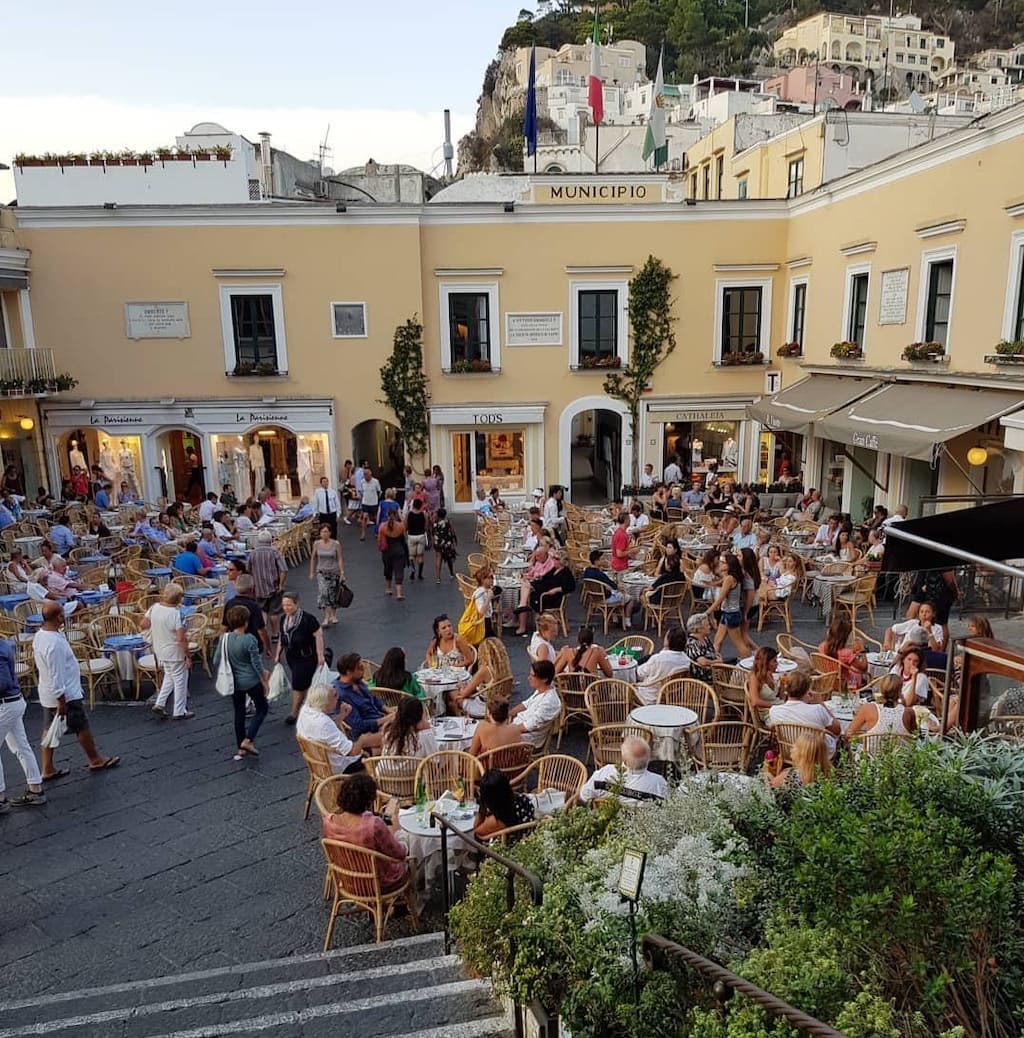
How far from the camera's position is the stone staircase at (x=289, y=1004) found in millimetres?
4434

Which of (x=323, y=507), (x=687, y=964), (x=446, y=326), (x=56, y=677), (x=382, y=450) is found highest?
(x=446, y=326)

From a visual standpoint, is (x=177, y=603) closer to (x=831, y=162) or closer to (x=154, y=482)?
(x=154, y=482)

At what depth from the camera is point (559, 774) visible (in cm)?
659

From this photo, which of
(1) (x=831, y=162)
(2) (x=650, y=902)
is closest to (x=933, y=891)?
(2) (x=650, y=902)

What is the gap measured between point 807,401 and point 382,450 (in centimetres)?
1225

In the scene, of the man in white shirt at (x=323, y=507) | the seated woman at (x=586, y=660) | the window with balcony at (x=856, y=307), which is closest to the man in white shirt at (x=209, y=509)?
the man in white shirt at (x=323, y=507)

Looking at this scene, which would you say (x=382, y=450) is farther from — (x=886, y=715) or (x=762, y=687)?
(x=886, y=715)

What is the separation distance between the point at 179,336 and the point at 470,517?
850 centimetres

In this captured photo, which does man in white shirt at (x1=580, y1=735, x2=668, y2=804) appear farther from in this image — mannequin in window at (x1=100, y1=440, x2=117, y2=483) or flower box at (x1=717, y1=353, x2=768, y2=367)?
mannequin in window at (x1=100, y1=440, x2=117, y2=483)

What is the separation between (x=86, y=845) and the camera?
667 cm

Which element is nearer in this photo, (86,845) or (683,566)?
(86,845)

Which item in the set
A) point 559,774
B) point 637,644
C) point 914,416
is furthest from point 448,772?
point 914,416

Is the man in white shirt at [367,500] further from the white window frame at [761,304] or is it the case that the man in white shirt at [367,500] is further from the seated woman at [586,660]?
the seated woman at [586,660]

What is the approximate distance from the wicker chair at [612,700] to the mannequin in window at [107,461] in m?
17.4
